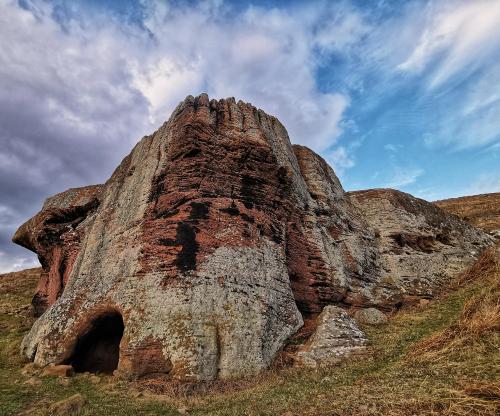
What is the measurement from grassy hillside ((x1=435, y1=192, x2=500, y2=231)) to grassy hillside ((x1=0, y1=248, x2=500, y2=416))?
84.8 ft

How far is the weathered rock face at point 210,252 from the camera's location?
13344 millimetres

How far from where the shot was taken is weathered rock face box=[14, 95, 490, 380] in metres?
13.3

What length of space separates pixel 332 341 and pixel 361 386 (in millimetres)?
5010

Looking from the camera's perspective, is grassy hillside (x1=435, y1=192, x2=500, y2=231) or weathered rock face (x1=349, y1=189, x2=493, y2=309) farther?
grassy hillside (x1=435, y1=192, x2=500, y2=231)

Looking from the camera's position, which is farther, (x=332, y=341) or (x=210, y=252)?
(x=210, y=252)

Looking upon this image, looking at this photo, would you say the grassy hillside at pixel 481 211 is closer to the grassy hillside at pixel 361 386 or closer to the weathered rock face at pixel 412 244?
the weathered rock face at pixel 412 244

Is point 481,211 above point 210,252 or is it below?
above

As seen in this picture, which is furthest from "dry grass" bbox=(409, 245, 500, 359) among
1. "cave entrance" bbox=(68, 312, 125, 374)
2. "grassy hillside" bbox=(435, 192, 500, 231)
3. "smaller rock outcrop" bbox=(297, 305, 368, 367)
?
"grassy hillside" bbox=(435, 192, 500, 231)

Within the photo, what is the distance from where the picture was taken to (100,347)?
15133 millimetres

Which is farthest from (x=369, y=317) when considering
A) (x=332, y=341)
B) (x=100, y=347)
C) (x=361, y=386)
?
(x=100, y=347)

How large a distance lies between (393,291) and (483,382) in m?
14.5

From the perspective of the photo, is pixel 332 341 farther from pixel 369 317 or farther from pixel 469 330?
pixel 469 330

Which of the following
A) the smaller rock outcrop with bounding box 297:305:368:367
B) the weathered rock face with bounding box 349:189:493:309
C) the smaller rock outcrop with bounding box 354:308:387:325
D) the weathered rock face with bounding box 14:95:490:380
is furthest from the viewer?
the weathered rock face with bounding box 349:189:493:309

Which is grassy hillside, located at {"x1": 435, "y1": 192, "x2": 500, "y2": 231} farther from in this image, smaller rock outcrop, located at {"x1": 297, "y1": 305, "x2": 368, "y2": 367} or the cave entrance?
the cave entrance
